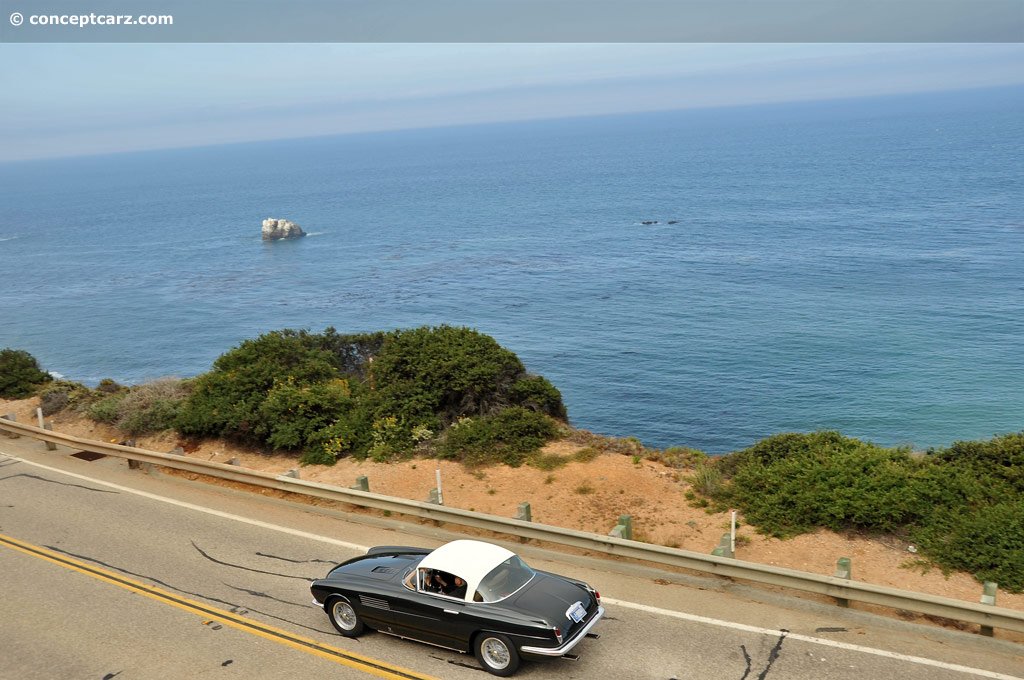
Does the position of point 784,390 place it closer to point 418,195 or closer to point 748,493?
point 748,493

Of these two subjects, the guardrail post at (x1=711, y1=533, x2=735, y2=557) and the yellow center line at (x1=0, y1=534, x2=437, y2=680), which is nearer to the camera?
the yellow center line at (x1=0, y1=534, x2=437, y2=680)

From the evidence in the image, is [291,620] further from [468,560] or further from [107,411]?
[107,411]

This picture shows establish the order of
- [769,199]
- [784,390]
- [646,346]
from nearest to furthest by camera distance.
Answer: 1. [784,390]
2. [646,346]
3. [769,199]

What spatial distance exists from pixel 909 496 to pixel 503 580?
6666mm

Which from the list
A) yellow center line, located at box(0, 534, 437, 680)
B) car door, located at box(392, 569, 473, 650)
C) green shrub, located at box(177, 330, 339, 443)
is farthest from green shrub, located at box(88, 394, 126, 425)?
car door, located at box(392, 569, 473, 650)

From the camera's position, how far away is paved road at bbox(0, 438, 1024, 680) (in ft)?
28.2

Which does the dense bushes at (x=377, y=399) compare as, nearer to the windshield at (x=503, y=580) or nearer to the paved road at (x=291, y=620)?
the paved road at (x=291, y=620)

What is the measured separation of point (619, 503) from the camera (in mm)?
13219

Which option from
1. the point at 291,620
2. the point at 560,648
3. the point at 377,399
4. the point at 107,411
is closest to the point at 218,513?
the point at 291,620

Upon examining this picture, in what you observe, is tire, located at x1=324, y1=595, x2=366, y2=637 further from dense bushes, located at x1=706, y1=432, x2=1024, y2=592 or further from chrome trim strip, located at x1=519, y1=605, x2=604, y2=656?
dense bushes, located at x1=706, y1=432, x2=1024, y2=592

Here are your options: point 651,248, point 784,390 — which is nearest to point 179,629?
point 784,390

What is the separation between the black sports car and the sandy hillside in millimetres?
3453

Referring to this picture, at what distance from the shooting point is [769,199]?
105312 millimetres

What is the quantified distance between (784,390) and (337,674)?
33716 mm
